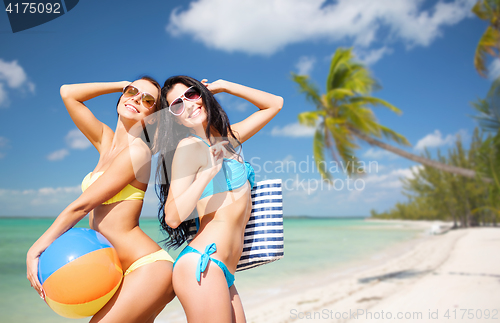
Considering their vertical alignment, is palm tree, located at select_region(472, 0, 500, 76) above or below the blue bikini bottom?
above

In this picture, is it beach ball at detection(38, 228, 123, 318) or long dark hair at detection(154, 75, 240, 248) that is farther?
long dark hair at detection(154, 75, 240, 248)

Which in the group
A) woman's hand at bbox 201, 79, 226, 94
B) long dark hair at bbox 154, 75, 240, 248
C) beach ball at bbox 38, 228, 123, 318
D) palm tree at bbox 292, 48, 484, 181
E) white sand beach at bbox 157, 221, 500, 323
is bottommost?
white sand beach at bbox 157, 221, 500, 323

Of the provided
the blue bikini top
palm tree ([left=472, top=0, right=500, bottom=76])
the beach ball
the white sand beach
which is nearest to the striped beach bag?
the blue bikini top

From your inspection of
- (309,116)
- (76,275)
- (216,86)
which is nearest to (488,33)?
(309,116)

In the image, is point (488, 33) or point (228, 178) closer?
point (228, 178)

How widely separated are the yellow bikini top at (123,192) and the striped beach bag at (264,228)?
0.45 metres

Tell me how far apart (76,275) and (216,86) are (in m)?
1.47

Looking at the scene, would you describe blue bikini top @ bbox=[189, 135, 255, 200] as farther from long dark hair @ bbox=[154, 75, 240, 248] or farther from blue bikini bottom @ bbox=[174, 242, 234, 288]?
blue bikini bottom @ bbox=[174, 242, 234, 288]

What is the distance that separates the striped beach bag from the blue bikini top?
26 centimetres

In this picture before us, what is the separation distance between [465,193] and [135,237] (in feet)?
119

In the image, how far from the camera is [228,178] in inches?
73.7

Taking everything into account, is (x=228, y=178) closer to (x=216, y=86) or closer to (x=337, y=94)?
(x=216, y=86)

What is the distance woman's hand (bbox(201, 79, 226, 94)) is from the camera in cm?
226

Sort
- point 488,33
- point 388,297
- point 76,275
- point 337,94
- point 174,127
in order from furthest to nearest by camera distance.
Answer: point 337,94, point 488,33, point 388,297, point 174,127, point 76,275
